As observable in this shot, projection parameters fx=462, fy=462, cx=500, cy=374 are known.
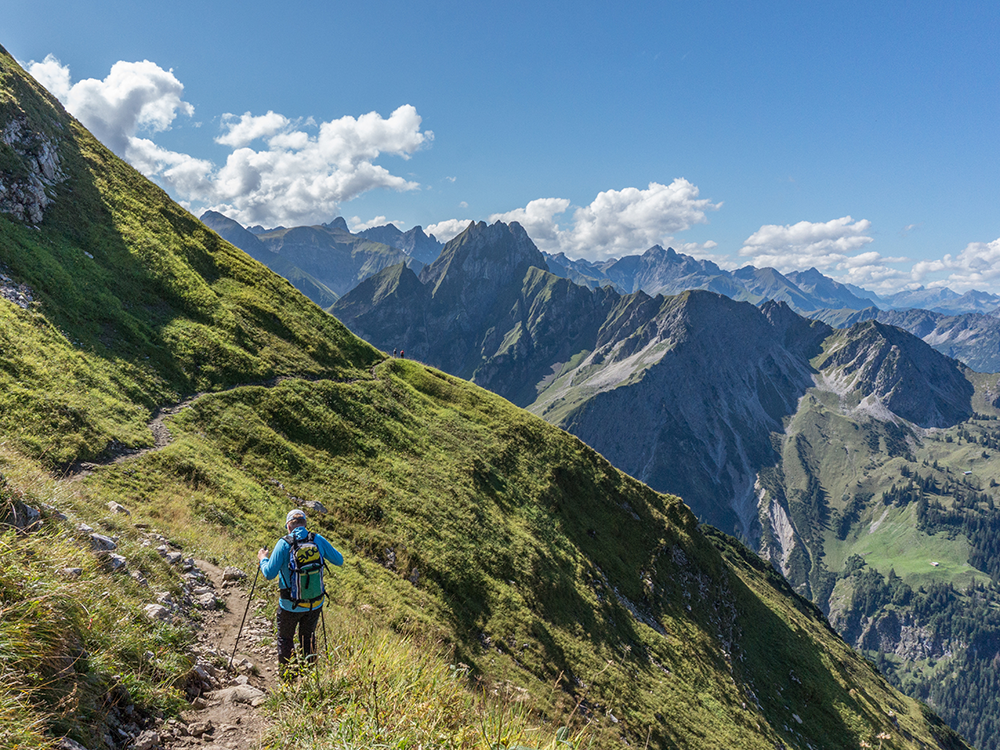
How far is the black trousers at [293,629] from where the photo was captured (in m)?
10.9

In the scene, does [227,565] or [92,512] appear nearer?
[92,512]

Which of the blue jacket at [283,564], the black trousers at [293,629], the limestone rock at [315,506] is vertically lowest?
the limestone rock at [315,506]

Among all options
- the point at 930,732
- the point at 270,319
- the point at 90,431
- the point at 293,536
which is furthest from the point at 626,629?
the point at 930,732

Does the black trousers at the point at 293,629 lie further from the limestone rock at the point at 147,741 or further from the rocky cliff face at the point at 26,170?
the rocky cliff face at the point at 26,170

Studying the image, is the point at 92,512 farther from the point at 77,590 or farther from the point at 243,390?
the point at 243,390

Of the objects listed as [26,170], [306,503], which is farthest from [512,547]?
[26,170]

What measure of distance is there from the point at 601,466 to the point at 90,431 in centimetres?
5181

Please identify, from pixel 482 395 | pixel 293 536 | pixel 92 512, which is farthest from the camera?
pixel 482 395

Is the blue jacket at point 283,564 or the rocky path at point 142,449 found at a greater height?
the blue jacket at point 283,564

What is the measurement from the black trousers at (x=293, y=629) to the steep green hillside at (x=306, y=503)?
6.51 ft

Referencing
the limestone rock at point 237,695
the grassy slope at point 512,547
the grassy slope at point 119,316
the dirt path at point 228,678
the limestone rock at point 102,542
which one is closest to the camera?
the dirt path at point 228,678

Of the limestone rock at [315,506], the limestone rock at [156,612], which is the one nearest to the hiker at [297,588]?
the limestone rock at [156,612]

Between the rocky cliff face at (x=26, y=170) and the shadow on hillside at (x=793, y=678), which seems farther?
the shadow on hillside at (x=793, y=678)

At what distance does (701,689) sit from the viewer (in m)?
39.1
